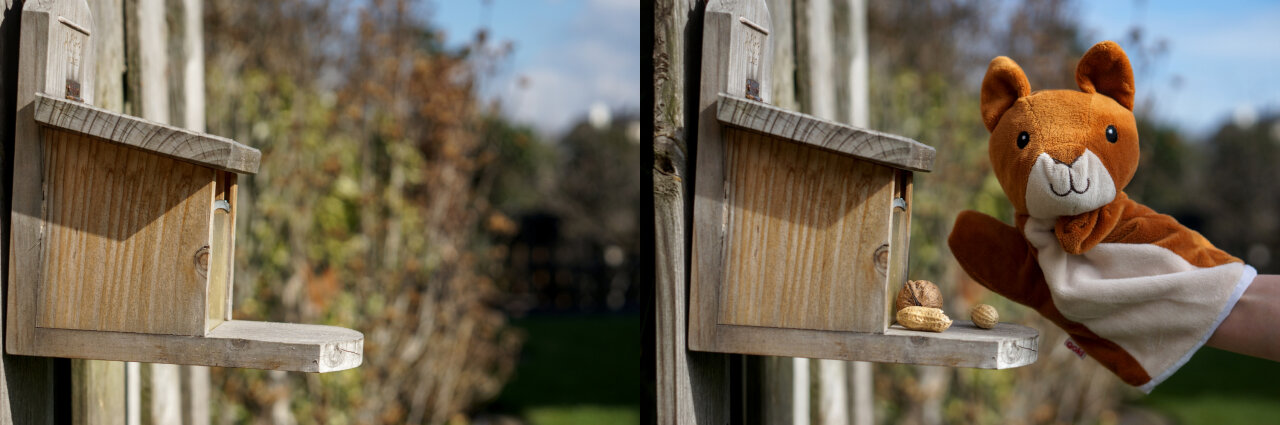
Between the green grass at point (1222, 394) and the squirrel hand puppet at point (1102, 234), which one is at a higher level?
the squirrel hand puppet at point (1102, 234)

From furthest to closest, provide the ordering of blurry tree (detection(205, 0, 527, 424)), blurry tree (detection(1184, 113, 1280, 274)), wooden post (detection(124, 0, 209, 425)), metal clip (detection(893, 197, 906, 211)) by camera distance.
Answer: blurry tree (detection(1184, 113, 1280, 274)) < blurry tree (detection(205, 0, 527, 424)) < wooden post (detection(124, 0, 209, 425)) < metal clip (detection(893, 197, 906, 211))

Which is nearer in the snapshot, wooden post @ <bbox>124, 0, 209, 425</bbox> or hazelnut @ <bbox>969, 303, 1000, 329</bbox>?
hazelnut @ <bbox>969, 303, 1000, 329</bbox>

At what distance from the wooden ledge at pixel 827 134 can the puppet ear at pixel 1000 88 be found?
1.02ft

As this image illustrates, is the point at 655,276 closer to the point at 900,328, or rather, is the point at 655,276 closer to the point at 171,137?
the point at 900,328

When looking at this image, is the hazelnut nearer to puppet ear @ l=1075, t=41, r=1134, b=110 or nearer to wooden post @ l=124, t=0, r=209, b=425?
puppet ear @ l=1075, t=41, r=1134, b=110

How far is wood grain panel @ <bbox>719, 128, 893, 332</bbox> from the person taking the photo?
3.94ft

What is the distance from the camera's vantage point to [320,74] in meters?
→ 4.06

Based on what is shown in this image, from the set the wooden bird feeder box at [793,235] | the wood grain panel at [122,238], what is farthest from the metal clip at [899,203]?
the wood grain panel at [122,238]

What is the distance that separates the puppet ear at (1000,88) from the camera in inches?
54.2

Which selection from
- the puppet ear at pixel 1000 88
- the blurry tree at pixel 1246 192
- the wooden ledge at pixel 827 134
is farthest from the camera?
the blurry tree at pixel 1246 192

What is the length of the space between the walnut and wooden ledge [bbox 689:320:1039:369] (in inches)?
1.8

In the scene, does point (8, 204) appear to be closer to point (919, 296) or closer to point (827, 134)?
point (827, 134)

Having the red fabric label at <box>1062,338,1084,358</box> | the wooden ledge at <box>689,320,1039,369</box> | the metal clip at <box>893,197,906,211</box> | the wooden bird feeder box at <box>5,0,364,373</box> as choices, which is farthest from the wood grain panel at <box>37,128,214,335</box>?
the red fabric label at <box>1062,338,1084,358</box>

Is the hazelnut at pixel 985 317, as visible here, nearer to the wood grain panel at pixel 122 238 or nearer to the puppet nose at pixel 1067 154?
the puppet nose at pixel 1067 154
